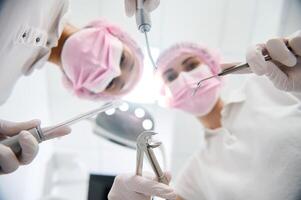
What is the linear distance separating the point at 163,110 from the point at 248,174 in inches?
22.1

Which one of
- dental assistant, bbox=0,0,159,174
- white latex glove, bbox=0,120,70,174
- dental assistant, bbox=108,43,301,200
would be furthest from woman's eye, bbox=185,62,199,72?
white latex glove, bbox=0,120,70,174

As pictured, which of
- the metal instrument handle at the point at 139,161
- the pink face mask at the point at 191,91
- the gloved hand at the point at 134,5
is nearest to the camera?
the metal instrument handle at the point at 139,161

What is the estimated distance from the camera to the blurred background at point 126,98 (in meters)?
1.25

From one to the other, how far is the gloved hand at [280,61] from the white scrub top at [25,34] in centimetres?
63

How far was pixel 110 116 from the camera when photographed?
1291 millimetres

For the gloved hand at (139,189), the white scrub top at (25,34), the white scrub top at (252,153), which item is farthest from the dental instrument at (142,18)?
the white scrub top at (252,153)

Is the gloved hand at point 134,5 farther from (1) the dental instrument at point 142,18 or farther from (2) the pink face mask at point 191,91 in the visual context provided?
(2) the pink face mask at point 191,91

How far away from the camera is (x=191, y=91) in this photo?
1302mm

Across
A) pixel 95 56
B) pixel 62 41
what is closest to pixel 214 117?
pixel 95 56

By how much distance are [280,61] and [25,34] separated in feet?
2.38

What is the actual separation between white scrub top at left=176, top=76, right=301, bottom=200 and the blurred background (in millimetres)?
177

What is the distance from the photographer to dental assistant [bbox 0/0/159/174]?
29.8 inches

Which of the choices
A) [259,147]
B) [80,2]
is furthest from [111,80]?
[259,147]

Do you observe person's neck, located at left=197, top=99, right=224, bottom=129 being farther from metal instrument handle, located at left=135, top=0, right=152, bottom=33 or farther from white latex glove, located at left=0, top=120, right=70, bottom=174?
white latex glove, located at left=0, top=120, right=70, bottom=174
